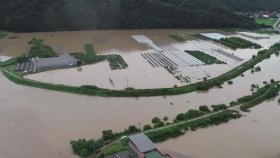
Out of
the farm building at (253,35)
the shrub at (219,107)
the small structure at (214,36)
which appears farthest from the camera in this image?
the farm building at (253,35)

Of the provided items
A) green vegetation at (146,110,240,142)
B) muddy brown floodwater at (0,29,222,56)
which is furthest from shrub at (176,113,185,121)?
muddy brown floodwater at (0,29,222,56)

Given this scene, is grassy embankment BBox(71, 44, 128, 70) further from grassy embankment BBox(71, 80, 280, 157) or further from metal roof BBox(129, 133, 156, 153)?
metal roof BBox(129, 133, 156, 153)

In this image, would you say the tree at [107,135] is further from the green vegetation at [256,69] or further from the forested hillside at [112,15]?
the forested hillside at [112,15]

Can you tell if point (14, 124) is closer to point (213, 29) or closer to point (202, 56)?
point (202, 56)

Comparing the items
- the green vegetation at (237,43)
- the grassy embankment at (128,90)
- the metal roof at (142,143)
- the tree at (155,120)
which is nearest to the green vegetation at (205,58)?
the grassy embankment at (128,90)

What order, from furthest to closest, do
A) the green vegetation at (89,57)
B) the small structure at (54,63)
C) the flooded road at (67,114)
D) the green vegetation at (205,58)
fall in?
the green vegetation at (205,58), the green vegetation at (89,57), the small structure at (54,63), the flooded road at (67,114)

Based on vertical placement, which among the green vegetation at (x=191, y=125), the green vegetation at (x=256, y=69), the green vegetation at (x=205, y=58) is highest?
the green vegetation at (x=205, y=58)

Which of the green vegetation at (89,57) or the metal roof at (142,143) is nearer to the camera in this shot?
the metal roof at (142,143)

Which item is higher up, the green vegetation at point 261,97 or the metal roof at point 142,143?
the metal roof at point 142,143
